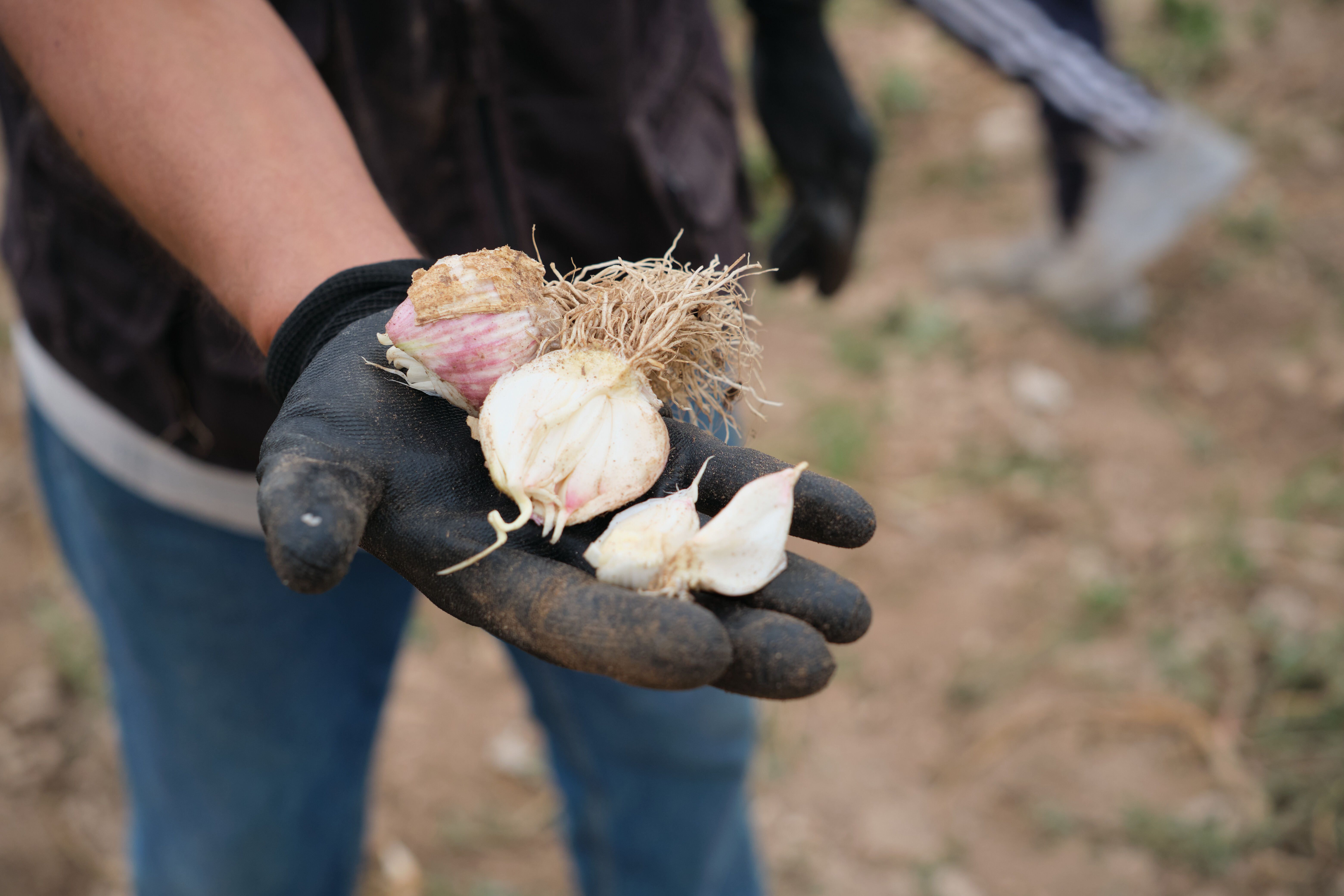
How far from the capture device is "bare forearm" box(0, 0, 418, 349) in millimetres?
975

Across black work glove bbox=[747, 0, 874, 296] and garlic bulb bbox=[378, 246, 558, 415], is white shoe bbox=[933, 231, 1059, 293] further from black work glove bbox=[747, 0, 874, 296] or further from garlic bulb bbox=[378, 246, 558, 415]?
garlic bulb bbox=[378, 246, 558, 415]

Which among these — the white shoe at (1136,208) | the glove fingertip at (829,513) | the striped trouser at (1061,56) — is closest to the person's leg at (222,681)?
the glove fingertip at (829,513)

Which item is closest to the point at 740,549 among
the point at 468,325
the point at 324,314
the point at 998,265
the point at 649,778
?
the point at 468,325

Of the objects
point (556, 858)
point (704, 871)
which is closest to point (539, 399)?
point (704, 871)

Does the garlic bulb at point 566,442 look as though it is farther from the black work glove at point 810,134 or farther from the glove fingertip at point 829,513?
the black work glove at point 810,134

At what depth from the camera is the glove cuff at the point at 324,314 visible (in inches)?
37.9

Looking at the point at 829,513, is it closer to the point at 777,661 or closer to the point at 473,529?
the point at 777,661

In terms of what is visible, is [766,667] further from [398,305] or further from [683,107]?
[683,107]

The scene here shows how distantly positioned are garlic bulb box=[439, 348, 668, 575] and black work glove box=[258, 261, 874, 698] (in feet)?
0.12

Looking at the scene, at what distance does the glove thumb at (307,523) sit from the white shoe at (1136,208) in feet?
11.9

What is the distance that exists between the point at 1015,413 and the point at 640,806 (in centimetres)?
228

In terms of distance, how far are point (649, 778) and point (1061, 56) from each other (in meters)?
2.94

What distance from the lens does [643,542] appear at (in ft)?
3.05

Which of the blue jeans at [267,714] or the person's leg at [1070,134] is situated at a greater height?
the person's leg at [1070,134]
